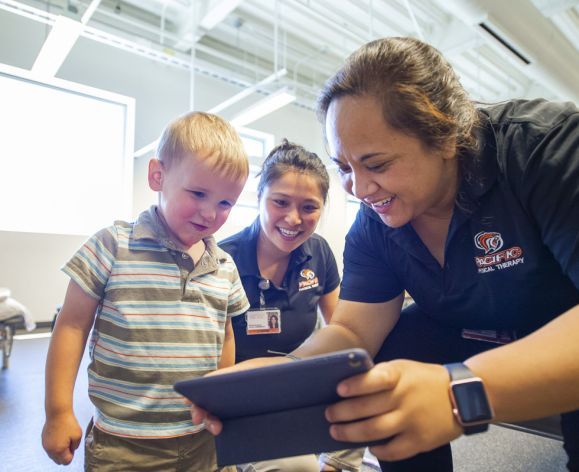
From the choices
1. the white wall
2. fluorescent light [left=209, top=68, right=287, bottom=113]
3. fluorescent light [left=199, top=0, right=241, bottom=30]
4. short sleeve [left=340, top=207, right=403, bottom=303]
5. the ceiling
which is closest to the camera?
short sleeve [left=340, top=207, right=403, bottom=303]

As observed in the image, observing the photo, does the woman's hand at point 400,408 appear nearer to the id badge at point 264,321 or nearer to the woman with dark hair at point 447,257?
the woman with dark hair at point 447,257

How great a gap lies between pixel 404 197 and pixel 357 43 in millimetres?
5042

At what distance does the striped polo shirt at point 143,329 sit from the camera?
0.81 metres

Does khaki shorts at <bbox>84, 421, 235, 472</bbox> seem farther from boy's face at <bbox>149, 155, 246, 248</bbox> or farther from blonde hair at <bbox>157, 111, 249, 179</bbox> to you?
blonde hair at <bbox>157, 111, 249, 179</bbox>

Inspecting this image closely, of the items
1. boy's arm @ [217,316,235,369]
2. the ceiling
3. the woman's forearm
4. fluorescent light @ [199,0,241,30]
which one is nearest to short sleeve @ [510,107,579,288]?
the woman's forearm

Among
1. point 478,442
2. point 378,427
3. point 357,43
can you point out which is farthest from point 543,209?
point 357,43

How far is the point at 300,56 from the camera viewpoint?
17.8ft

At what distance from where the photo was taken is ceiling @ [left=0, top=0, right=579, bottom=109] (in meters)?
3.01

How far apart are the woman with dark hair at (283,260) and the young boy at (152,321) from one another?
0.31 m

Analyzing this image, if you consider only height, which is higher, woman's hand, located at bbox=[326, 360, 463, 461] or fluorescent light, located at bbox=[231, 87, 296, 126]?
fluorescent light, located at bbox=[231, 87, 296, 126]

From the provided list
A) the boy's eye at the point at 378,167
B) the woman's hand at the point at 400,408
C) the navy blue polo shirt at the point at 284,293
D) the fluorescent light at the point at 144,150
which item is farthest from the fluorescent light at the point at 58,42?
the woman's hand at the point at 400,408

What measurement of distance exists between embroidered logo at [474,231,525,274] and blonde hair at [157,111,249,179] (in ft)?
1.92

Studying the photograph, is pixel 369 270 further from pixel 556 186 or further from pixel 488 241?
pixel 556 186

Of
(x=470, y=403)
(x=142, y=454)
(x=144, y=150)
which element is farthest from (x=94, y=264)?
(x=144, y=150)
